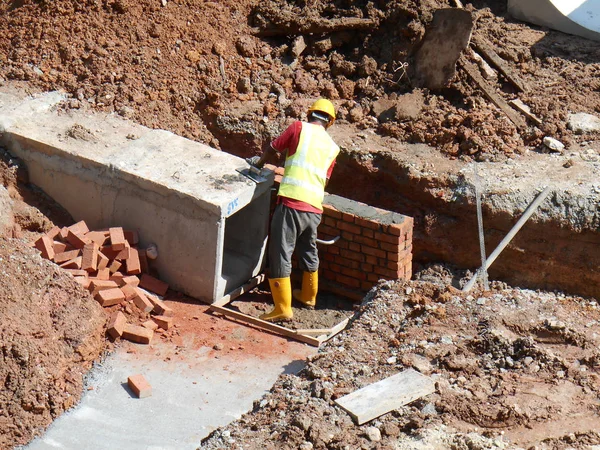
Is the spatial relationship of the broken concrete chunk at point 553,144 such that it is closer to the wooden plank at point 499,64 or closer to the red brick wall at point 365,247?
the wooden plank at point 499,64

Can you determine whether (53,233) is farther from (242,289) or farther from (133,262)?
(242,289)

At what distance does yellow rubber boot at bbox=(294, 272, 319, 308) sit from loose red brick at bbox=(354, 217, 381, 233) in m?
0.60

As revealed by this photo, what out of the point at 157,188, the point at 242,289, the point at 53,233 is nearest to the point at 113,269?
the point at 53,233

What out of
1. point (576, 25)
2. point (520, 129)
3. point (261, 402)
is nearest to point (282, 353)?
point (261, 402)

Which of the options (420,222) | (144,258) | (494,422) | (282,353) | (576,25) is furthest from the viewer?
(576,25)

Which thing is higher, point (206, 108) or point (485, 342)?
point (206, 108)

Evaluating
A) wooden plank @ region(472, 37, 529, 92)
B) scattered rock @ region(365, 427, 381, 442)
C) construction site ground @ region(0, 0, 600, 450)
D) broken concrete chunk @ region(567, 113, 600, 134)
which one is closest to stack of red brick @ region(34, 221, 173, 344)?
construction site ground @ region(0, 0, 600, 450)

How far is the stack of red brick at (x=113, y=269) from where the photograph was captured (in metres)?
7.28

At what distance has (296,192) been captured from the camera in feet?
25.1

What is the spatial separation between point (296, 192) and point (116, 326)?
185 centimetres

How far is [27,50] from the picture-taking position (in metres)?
9.08

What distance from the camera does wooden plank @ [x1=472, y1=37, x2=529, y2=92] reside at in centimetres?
949

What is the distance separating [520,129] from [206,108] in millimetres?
3168

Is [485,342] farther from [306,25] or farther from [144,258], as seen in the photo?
[306,25]
